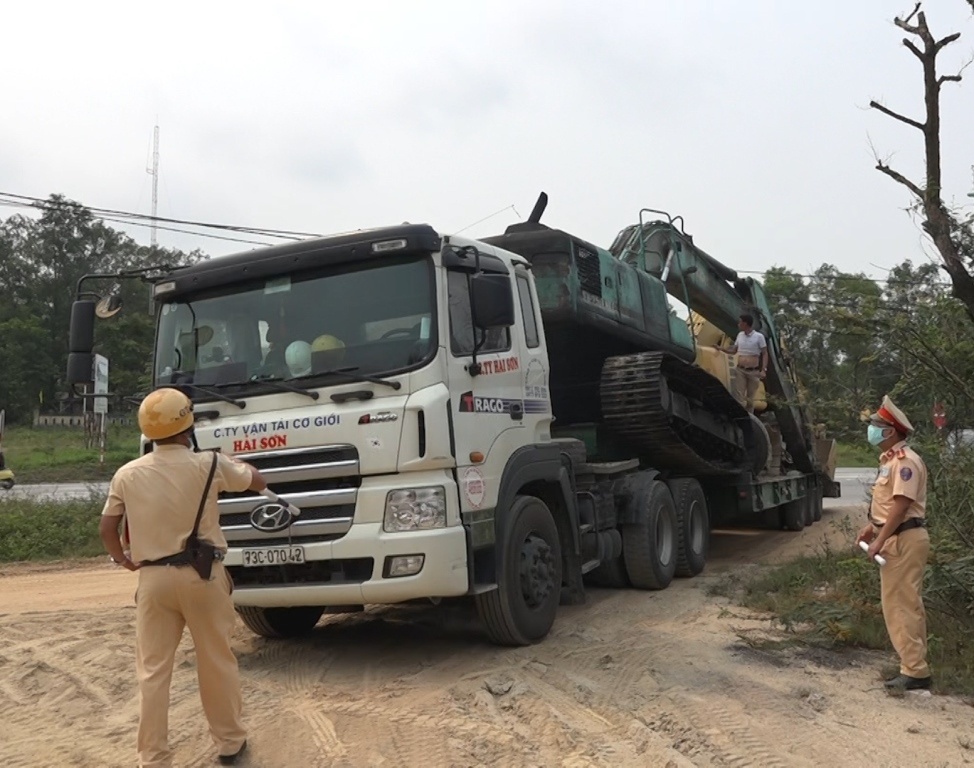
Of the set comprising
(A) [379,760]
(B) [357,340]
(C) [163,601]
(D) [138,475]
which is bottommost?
(A) [379,760]

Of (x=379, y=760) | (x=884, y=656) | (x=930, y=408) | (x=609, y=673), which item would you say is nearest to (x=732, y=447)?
(x=930, y=408)

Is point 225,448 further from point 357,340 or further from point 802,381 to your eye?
point 802,381

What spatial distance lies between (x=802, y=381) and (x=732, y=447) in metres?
4.23

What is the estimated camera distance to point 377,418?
5809 millimetres

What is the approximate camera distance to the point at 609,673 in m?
6.05

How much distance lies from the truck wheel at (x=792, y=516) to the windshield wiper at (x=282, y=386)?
30.1 feet

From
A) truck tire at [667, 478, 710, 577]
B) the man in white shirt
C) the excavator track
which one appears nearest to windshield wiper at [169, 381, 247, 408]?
the excavator track

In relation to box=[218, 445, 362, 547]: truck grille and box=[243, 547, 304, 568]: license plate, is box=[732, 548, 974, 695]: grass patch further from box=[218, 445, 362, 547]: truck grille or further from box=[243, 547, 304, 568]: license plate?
box=[243, 547, 304, 568]: license plate

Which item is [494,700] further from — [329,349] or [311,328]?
[311,328]

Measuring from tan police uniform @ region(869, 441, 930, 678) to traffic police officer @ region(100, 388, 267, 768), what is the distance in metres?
3.54

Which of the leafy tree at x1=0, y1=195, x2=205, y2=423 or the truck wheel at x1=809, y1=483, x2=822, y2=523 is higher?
the leafy tree at x1=0, y1=195, x2=205, y2=423

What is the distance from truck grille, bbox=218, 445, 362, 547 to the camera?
5.83 metres

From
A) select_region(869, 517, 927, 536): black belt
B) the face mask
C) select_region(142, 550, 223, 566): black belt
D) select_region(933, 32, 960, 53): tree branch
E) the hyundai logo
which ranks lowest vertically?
select_region(869, 517, 927, 536): black belt

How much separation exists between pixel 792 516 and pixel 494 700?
30.2 feet
